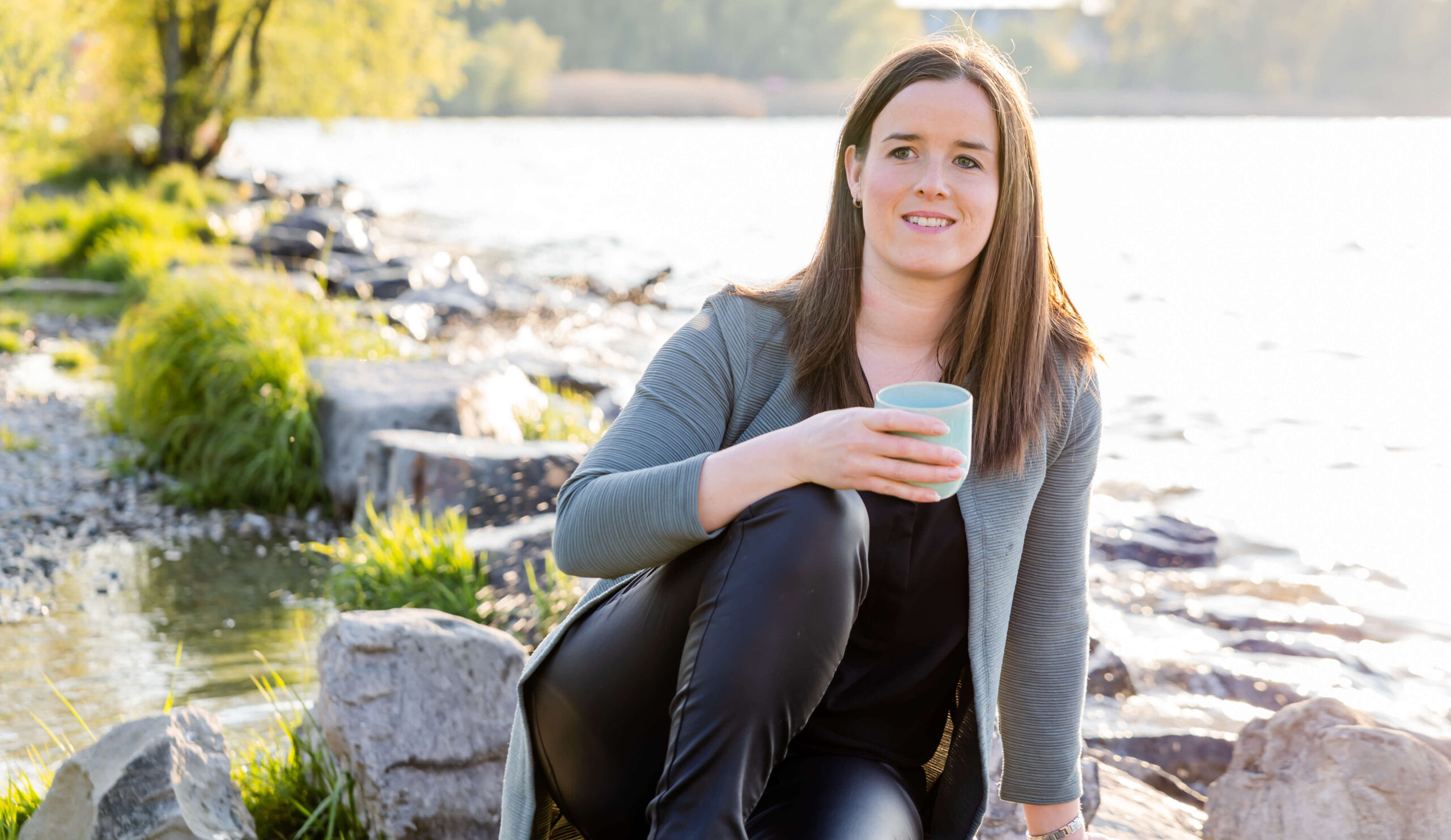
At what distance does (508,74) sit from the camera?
6125cm

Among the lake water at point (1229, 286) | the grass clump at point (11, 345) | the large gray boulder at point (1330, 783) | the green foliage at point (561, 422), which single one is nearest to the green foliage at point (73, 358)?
the grass clump at point (11, 345)

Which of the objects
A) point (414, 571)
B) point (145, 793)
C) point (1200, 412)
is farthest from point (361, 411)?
point (1200, 412)

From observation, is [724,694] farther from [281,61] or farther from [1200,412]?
[281,61]

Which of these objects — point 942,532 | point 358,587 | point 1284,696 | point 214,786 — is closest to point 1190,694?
point 1284,696

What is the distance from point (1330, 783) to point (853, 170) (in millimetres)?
1710

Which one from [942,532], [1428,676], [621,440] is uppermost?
[621,440]

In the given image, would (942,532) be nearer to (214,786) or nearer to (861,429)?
(861,429)

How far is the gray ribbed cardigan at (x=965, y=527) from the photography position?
1.64m

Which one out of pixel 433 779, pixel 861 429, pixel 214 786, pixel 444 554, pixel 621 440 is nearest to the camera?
pixel 861 429

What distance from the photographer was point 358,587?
3562 mm

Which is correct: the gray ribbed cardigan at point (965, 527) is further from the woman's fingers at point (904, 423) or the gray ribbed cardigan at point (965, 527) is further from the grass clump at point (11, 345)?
the grass clump at point (11, 345)

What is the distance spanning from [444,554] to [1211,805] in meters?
2.23

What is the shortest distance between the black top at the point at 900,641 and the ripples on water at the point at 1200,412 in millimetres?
573

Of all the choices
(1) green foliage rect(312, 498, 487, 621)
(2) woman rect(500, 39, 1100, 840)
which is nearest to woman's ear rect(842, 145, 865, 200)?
(2) woman rect(500, 39, 1100, 840)
